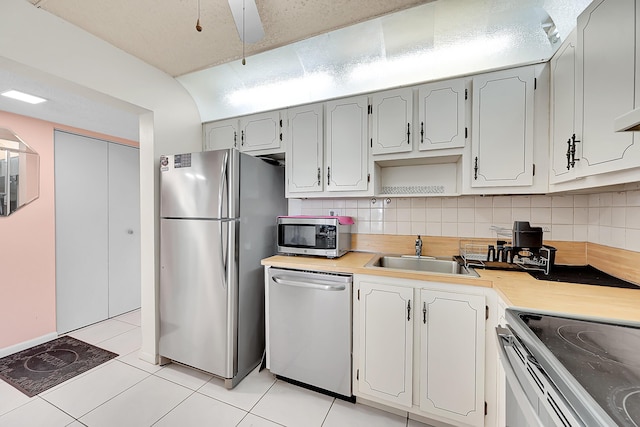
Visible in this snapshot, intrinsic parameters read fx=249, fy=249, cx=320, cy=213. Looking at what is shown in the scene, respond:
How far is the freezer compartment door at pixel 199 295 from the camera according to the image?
1.89 meters

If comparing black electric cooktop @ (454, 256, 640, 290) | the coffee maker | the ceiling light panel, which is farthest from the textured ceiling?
black electric cooktop @ (454, 256, 640, 290)

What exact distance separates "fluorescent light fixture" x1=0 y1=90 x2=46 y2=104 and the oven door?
3.55 meters

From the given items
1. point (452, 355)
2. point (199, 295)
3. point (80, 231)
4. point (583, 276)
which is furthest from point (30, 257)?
point (583, 276)

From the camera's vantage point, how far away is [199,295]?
1.98m

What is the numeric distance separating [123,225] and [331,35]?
10.9ft

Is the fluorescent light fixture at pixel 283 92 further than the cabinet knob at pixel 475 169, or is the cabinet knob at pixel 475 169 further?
the fluorescent light fixture at pixel 283 92

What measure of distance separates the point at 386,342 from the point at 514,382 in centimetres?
91

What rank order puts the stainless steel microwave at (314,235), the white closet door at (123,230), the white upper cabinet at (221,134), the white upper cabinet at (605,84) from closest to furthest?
the white upper cabinet at (605,84)
the stainless steel microwave at (314,235)
the white upper cabinet at (221,134)
the white closet door at (123,230)

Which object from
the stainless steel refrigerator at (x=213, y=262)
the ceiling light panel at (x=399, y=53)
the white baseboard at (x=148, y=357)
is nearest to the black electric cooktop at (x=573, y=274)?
the ceiling light panel at (x=399, y=53)

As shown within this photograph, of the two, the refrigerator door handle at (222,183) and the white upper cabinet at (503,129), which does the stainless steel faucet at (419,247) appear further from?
the refrigerator door handle at (222,183)

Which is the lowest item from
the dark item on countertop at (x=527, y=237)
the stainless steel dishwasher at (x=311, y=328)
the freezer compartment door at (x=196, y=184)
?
the stainless steel dishwasher at (x=311, y=328)

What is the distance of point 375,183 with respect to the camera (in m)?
2.01

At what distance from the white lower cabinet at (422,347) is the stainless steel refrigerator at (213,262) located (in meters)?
0.90

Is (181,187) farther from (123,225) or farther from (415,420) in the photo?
(415,420)
